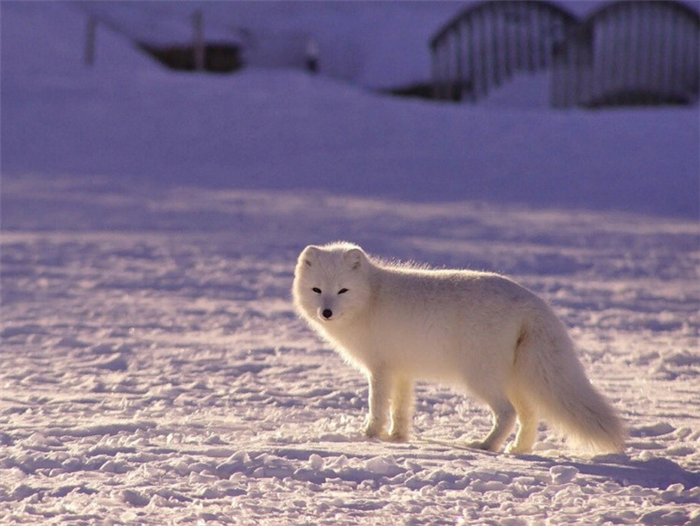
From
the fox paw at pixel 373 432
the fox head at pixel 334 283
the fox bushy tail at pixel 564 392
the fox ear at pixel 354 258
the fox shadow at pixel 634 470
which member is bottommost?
the fox paw at pixel 373 432

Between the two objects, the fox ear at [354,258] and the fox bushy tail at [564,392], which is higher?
the fox ear at [354,258]

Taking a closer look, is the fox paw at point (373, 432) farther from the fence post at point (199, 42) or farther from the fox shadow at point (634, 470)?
the fence post at point (199, 42)

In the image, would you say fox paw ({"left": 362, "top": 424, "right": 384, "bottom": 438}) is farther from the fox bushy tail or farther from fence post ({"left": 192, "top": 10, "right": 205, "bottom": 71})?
fence post ({"left": 192, "top": 10, "right": 205, "bottom": 71})

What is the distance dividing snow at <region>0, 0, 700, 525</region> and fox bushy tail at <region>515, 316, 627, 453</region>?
0.10 meters

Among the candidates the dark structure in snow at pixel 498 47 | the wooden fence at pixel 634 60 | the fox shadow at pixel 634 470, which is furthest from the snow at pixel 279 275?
the dark structure in snow at pixel 498 47

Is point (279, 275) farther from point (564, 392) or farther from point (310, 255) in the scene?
point (564, 392)

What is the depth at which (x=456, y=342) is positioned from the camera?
3.63 m

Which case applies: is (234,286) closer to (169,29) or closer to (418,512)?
(418,512)

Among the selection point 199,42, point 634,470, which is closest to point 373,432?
point 634,470

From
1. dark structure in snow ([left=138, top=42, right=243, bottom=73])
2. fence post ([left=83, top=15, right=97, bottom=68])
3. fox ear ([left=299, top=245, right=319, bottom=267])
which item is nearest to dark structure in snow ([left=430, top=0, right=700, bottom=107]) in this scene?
dark structure in snow ([left=138, top=42, right=243, bottom=73])

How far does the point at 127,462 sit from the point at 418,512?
904mm

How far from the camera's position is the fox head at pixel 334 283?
379cm

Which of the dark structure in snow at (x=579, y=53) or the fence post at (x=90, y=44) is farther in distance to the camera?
the dark structure in snow at (x=579, y=53)

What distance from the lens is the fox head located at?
3793 mm
